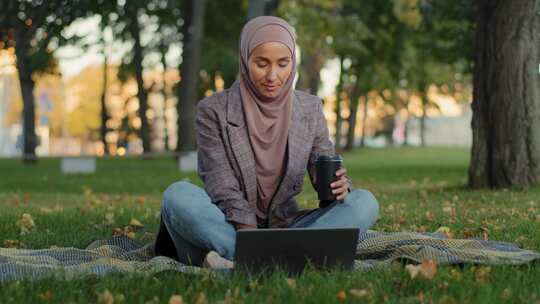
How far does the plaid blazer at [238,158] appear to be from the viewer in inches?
196

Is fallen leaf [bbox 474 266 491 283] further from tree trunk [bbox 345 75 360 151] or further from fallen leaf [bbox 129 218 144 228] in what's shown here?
tree trunk [bbox 345 75 360 151]

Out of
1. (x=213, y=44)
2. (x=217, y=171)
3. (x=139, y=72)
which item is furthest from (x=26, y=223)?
(x=213, y=44)

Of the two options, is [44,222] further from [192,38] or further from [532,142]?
[192,38]

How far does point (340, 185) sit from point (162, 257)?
1123 mm

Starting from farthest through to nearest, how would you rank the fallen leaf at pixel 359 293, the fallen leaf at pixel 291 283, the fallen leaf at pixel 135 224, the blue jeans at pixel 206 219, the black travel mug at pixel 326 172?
the fallen leaf at pixel 135 224
the blue jeans at pixel 206 219
the black travel mug at pixel 326 172
the fallen leaf at pixel 291 283
the fallen leaf at pixel 359 293

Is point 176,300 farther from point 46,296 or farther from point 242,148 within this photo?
point 242,148

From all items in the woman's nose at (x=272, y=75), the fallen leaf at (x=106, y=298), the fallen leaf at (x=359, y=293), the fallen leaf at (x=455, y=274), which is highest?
the woman's nose at (x=272, y=75)

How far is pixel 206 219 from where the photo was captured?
4820 mm

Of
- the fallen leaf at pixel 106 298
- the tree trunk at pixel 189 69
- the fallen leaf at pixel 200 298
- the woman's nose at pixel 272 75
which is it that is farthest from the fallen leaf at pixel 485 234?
the tree trunk at pixel 189 69

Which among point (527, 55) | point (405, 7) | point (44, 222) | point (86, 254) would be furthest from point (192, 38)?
point (86, 254)

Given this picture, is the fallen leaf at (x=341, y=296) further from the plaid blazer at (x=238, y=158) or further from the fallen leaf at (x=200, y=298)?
Answer: the plaid blazer at (x=238, y=158)

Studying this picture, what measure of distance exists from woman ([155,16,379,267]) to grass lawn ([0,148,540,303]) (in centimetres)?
53

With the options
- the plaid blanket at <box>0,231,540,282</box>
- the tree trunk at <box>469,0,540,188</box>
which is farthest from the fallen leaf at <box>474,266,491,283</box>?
the tree trunk at <box>469,0,540,188</box>

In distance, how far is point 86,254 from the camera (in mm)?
5527
